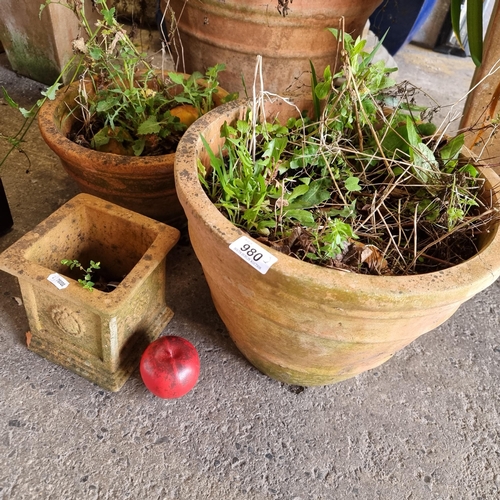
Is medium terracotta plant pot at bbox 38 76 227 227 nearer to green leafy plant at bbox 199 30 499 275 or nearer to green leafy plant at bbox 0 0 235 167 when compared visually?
green leafy plant at bbox 0 0 235 167

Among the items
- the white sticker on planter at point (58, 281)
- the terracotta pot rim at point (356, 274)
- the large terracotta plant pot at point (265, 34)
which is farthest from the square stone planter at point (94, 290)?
the large terracotta plant pot at point (265, 34)

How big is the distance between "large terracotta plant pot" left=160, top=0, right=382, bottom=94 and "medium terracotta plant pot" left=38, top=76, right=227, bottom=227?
0.33m

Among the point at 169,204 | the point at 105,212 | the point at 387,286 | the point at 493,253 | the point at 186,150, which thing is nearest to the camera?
the point at 387,286

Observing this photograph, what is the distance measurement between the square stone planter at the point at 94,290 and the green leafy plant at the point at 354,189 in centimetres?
26

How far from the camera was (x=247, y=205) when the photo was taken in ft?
3.35

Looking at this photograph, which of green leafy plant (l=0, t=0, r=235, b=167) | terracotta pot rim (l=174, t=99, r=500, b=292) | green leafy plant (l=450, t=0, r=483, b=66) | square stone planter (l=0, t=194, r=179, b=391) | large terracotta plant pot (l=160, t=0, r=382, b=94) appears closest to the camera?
terracotta pot rim (l=174, t=99, r=500, b=292)

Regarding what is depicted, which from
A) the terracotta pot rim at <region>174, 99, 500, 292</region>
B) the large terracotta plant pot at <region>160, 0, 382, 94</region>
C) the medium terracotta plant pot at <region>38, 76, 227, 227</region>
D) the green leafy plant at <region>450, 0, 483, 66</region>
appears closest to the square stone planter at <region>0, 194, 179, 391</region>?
the medium terracotta plant pot at <region>38, 76, 227, 227</region>

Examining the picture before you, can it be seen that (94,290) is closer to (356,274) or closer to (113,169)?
(113,169)

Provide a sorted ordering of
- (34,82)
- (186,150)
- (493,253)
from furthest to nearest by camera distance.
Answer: (34,82)
(186,150)
(493,253)

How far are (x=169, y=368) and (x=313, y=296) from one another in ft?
1.54

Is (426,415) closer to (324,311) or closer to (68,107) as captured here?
(324,311)

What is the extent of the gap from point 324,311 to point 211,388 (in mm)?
522

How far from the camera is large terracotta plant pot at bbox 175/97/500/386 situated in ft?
2.72

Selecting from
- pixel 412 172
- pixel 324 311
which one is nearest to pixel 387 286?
pixel 324 311
